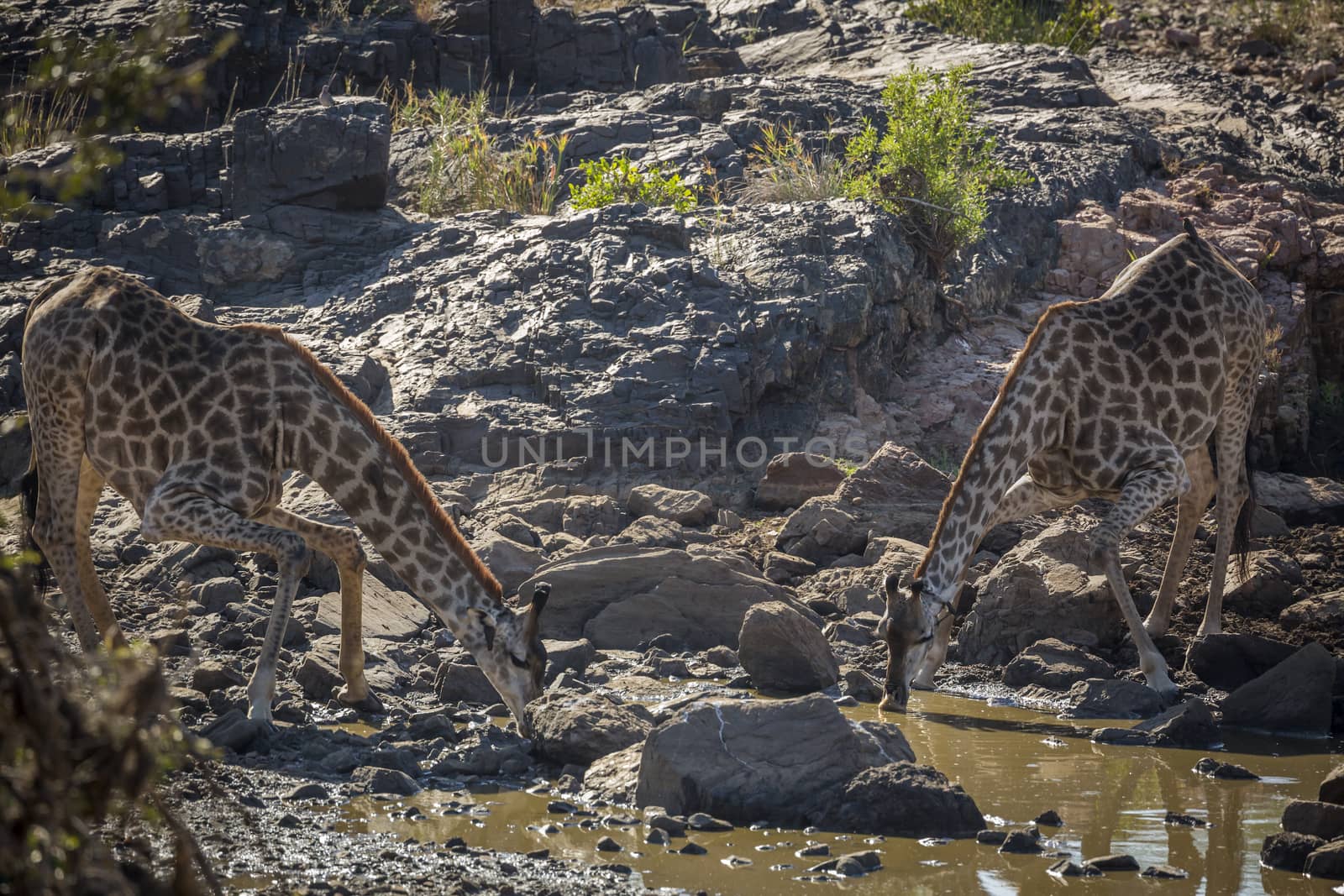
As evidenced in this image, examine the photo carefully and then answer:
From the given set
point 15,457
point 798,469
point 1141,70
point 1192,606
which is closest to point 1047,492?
point 1192,606

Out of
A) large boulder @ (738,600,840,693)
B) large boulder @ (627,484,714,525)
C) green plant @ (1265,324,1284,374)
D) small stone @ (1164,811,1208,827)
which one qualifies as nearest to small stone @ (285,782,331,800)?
large boulder @ (738,600,840,693)

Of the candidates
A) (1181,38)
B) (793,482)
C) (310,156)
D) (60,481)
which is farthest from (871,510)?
(1181,38)

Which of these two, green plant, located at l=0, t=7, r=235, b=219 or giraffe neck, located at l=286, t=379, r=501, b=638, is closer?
green plant, located at l=0, t=7, r=235, b=219

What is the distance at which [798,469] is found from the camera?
1230 centimetres

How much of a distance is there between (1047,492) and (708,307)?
4.63 meters

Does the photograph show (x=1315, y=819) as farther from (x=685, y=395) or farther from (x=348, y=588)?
(x=685, y=395)

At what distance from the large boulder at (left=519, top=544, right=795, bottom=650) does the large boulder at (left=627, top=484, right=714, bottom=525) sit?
1549 mm

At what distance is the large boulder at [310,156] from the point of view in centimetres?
1495

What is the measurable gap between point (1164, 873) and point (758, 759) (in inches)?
72.7

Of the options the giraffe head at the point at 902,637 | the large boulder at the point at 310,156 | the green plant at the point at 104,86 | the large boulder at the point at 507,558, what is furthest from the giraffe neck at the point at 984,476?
the large boulder at the point at 310,156

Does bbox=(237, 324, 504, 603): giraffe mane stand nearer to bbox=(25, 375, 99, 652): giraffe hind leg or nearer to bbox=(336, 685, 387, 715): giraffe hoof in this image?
bbox=(336, 685, 387, 715): giraffe hoof

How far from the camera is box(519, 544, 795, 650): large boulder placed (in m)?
9.70

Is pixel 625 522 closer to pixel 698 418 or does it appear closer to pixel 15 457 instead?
pixel 698 418

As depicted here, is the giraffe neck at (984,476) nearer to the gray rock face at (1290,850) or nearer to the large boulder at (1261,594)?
the large boulder at (1261,594)
